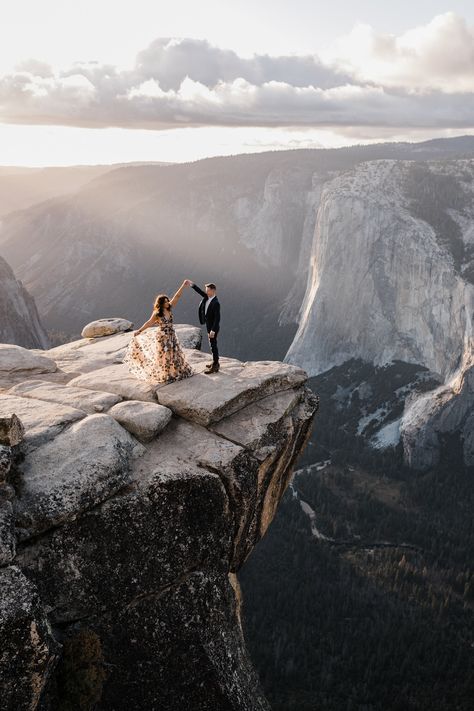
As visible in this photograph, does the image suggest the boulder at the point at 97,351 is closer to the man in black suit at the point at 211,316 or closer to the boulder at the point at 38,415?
the boulder at the point at 38,415

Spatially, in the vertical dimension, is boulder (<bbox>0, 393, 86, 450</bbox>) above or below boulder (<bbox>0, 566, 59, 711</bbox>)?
above

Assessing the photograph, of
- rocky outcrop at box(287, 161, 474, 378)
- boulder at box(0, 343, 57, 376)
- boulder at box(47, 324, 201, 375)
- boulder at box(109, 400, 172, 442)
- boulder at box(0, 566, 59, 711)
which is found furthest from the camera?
rocky outcrop at box(287, 161, 474, 378)

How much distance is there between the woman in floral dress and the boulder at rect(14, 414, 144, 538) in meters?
4.29

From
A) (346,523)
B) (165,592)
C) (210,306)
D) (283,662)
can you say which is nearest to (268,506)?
(165,592)

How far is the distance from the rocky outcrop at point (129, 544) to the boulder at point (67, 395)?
77 millimetres

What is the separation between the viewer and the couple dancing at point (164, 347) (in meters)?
23.9

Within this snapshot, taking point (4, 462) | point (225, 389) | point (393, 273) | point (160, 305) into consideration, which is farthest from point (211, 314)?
point (393, 273)

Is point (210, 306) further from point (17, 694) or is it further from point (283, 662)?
point (283, 662)

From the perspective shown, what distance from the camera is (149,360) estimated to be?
2445 centimetres

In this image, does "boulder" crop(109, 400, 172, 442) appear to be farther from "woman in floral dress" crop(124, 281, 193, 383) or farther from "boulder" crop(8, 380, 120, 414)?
"woman in floral dress" crop(124, 281, 193, 383)

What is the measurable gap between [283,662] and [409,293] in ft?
394

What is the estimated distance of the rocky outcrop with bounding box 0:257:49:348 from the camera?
11831 centimetres

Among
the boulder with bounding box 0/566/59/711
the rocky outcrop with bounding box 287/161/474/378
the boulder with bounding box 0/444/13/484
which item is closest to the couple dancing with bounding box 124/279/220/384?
the boulder with bounding box 0/444/13/484

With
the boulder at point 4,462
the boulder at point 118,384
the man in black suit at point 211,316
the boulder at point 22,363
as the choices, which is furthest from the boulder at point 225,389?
the boulder at point 4,462
